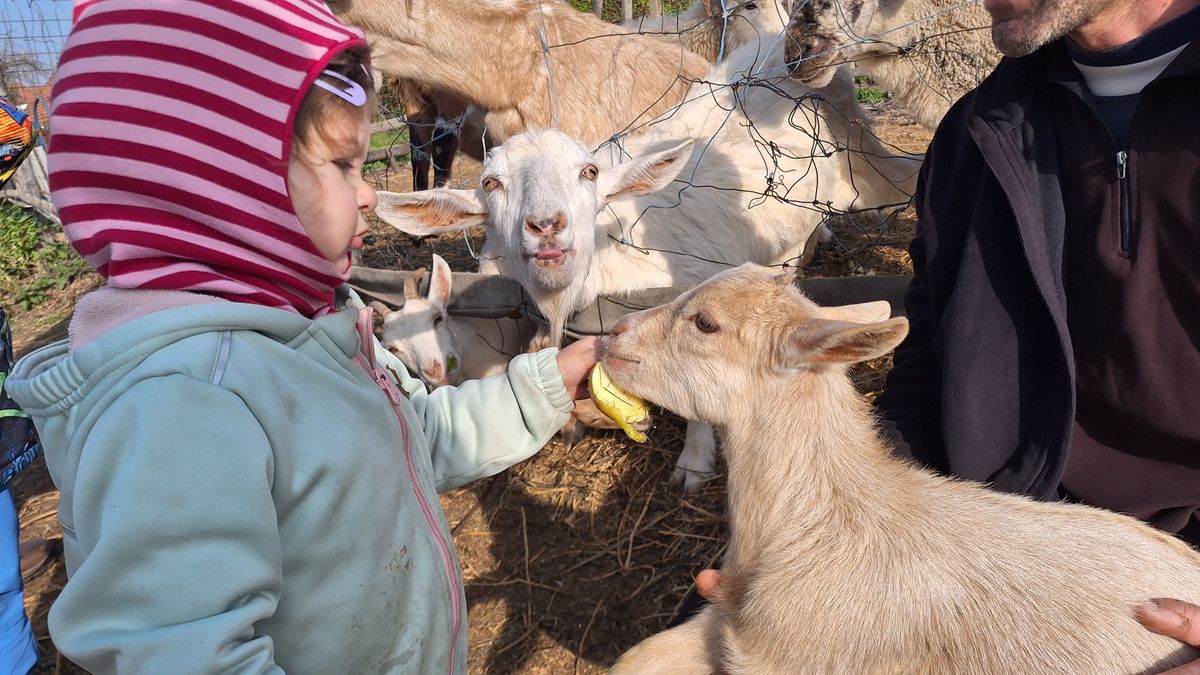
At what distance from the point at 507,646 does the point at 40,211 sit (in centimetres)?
879

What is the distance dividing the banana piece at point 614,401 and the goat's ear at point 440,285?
5.25 feet

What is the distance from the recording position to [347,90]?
120 centimetres

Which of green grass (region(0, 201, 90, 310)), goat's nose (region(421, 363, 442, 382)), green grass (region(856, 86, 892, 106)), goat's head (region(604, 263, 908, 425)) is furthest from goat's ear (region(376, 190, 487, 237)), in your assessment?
green grass (region(856, 86, 892, 106))

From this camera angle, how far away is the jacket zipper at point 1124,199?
1642mm

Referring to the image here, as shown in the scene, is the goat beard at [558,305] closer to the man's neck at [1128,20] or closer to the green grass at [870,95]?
the man's neck at [1128,20]

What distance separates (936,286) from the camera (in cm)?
197

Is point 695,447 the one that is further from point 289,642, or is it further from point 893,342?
point 289,642

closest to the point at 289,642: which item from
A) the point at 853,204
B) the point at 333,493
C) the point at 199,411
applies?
the point at 333,493

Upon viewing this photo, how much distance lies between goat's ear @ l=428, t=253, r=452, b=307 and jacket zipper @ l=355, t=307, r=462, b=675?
192 cm

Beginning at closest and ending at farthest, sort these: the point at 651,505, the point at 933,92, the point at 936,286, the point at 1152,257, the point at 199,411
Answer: the point at 199,411 < the point at 1152,257 < the point at 936,286 < the point at 651,505 < the point at 933,92

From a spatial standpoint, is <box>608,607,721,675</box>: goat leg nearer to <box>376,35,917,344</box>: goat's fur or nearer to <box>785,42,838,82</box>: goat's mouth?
<box>376,35,917,344</box>: goat's fur

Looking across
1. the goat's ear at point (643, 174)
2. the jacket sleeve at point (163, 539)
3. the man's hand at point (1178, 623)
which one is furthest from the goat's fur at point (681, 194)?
the man's hand at point (1178, 623)

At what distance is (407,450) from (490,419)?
0.32 metres

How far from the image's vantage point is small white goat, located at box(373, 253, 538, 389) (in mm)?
3293
